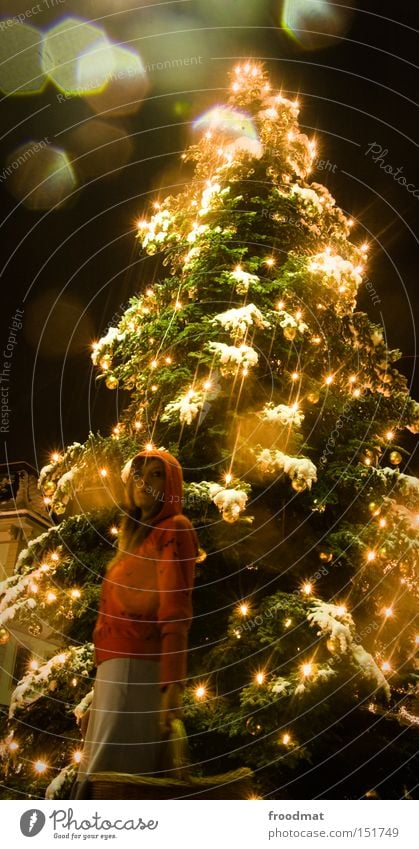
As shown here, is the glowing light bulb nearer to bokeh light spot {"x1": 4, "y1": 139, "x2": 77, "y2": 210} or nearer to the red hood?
the red hood

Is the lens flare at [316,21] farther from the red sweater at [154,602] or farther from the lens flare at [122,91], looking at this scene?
the red sweater at [154,602]

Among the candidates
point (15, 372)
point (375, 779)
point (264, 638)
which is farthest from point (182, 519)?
point (15, 372)

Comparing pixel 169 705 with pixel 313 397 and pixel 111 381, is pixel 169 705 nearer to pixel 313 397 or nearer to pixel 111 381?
pixel 313 397

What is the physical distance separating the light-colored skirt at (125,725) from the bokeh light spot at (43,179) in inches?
155

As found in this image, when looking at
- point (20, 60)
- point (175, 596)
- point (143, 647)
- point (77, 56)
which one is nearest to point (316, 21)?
point (77, 56)

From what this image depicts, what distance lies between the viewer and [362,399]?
15.9 ft

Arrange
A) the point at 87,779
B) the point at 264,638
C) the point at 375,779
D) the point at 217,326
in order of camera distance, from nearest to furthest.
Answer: the point at 87,779 < the point at 264,638 < the point at 375,779 < the point at 217,326

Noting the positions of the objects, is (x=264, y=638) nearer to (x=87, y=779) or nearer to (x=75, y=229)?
(x=87, y=779)

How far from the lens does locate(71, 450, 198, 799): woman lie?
2.12 m

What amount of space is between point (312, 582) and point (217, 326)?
1.92 meters

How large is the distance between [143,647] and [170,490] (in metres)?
0.61

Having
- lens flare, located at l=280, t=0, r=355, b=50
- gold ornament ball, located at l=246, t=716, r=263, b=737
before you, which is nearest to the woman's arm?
gold ornament ball, located at l=246, t=716, r=263, b=737

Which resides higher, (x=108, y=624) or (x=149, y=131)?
(x=149, y=131)

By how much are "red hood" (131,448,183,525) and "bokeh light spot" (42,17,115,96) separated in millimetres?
3534
